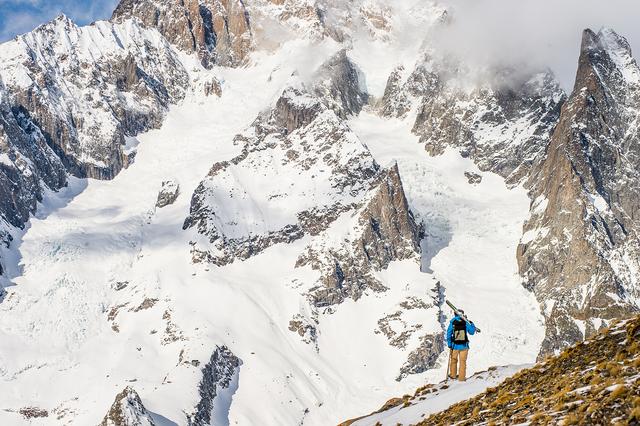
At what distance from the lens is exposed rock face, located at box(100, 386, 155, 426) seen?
158500 mm

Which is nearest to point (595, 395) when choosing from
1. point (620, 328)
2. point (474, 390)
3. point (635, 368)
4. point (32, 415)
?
point (635, 368)

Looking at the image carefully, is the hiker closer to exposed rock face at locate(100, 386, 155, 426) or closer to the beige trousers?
the beige trousers

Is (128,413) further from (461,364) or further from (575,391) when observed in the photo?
(575,391)

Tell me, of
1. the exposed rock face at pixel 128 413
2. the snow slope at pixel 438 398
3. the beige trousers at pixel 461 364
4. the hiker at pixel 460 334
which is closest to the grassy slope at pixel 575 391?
the snow slope at pixel 438 398

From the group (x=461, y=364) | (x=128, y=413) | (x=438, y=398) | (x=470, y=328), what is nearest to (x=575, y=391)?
(x=438, y=398)

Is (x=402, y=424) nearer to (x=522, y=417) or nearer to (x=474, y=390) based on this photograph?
(x=474, y=390)

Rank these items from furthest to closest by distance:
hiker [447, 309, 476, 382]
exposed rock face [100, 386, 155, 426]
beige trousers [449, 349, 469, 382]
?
exposed rock face [100, 386, 155, 426]
beige trousers [449, 349, 469, 382]
hiker [447, 309, 476, 382]

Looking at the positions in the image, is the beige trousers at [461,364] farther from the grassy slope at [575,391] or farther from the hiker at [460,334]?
the grassy slope at [575,391]

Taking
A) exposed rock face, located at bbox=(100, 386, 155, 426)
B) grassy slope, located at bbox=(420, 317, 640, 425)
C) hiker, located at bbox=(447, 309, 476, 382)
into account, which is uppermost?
exposed rock face, located at bbox=(100, 386, 155, 426)

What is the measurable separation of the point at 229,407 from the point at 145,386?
2129 cm

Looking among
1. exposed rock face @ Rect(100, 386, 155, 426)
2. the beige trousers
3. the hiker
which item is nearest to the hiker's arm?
the hiker

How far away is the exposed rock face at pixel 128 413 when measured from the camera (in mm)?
158500

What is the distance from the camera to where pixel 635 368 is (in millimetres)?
23719

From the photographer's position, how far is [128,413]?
520 feet
